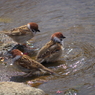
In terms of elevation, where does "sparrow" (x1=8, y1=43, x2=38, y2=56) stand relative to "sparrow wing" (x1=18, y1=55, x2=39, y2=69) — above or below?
below

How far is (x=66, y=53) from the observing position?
643 cm

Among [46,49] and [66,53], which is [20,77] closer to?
[46,49]

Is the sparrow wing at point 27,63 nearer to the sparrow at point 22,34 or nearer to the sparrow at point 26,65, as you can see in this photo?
the sparrow at point 26,65

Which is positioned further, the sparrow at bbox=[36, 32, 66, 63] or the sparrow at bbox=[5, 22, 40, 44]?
the sparrow at bbox=[5, 22, 40, 44]

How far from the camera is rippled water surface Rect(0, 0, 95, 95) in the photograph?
488 cm

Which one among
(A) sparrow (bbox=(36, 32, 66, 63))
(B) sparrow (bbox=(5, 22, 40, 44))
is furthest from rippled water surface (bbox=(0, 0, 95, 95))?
(B) sparrow (bbox=(5, 22, 40, 44))

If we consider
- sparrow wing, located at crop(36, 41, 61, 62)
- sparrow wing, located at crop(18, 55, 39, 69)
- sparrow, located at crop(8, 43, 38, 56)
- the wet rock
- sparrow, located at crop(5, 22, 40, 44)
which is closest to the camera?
the wet rock

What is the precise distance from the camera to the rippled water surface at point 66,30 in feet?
16.0

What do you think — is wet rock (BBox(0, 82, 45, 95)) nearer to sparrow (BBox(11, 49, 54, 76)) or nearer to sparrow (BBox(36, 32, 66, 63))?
sparrow (BBox(11, 49, 54, 76))

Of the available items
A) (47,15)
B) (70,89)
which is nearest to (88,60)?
(70,89)

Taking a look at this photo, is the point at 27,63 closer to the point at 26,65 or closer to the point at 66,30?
the point at 26,65

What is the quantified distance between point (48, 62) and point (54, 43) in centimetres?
50

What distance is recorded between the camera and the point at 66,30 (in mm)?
7812

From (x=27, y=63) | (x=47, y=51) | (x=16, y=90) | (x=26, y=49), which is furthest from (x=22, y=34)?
(x=16, y=90)
